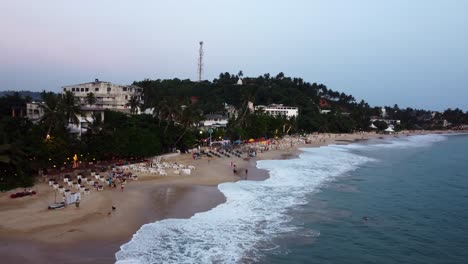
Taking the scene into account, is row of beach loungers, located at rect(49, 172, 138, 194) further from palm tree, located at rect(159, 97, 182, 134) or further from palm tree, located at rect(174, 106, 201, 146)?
palm tree, located at rect(174, 106, 201, 146)

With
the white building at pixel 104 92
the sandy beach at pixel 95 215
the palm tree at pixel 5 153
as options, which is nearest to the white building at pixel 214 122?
the white building at pixel 104 92

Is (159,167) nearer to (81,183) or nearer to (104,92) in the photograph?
(81,183)

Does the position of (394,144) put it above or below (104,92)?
below

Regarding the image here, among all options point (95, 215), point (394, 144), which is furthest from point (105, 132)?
point (394, 144)

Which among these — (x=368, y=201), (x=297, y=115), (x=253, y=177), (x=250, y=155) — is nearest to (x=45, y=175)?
(x=253, y=177)

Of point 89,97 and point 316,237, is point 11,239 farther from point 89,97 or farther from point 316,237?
point 89,97

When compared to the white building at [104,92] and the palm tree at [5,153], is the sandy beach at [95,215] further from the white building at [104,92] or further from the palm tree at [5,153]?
the white building at [104,92]

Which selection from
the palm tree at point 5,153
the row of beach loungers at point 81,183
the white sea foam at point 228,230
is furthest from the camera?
the row of beach loungers at point 81,183
